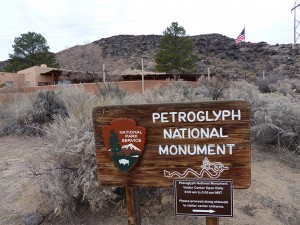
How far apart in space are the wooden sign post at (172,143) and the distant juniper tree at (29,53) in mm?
44335

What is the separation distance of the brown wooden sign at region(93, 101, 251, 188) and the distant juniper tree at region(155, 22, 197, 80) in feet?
97.5

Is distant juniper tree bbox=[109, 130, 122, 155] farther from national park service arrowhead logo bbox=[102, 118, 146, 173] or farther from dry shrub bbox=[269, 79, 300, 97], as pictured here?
dry shrub bbox=[269, 79, 300, 97]

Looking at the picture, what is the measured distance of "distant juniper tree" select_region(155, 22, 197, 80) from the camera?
3222 cm

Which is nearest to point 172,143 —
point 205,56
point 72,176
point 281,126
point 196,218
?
point 196,218

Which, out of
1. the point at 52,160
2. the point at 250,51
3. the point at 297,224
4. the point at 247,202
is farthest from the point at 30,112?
the point at 250,51

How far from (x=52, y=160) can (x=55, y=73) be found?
113 ft

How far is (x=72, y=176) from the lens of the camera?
3531 mm

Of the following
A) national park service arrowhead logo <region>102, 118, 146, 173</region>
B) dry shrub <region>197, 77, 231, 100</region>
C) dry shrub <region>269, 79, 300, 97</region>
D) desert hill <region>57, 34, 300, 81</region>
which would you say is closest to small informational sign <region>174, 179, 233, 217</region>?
national park service arrowhead logo <region>102, 118, 146, 173</region>

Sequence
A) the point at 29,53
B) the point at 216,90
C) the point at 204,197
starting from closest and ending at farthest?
the point at 204,197 → the point at 216,90 → the point at 29,53

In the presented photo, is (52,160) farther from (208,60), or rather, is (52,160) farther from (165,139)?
(208,60)

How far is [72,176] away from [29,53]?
44.7m

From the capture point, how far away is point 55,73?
3644cm

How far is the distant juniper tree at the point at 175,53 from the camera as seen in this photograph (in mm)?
32219

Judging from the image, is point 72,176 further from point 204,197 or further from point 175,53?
point 175,53
